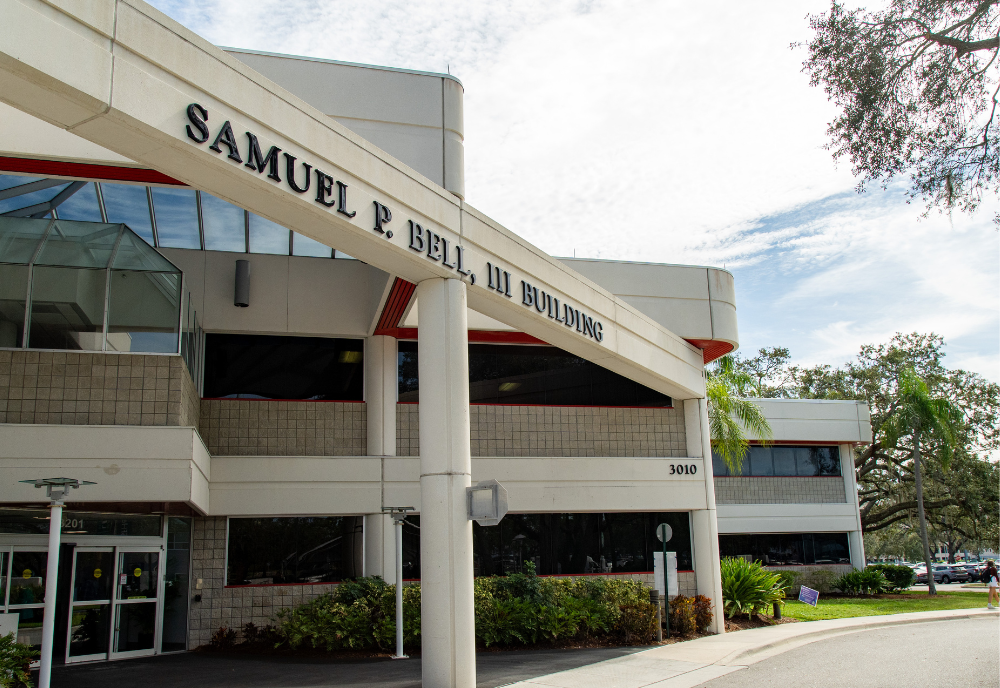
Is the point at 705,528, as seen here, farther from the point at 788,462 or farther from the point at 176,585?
the point at 788,462

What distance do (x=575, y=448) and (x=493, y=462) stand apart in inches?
87.2

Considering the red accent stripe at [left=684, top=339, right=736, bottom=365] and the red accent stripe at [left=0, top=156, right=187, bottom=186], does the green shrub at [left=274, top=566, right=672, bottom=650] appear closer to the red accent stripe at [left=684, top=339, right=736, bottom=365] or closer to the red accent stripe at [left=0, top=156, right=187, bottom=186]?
the red accent stripe at [left=684, top=339, right=736, bottom=365]

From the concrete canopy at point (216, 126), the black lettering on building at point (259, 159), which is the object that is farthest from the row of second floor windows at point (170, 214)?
the black lettering on building at point (259, 159)

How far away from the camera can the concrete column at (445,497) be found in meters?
11.2

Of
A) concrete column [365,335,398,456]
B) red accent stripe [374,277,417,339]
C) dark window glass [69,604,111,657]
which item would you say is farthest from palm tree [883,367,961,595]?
dark window glass [69,604,111,657]

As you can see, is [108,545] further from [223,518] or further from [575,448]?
[575,448]

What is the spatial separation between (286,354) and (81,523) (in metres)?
5.52

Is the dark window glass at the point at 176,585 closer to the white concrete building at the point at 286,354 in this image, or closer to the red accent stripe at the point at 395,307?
the white concrete building at the point at 286,354

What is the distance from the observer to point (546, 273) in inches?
593

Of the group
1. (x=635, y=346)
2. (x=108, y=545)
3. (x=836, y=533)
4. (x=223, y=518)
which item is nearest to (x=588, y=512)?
(x=635, y=346)

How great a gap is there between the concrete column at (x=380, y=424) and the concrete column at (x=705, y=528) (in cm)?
741

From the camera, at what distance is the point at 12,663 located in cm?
1035

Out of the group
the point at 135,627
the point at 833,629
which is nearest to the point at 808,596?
the point at 833,629

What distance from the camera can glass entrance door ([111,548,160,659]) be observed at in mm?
15562
